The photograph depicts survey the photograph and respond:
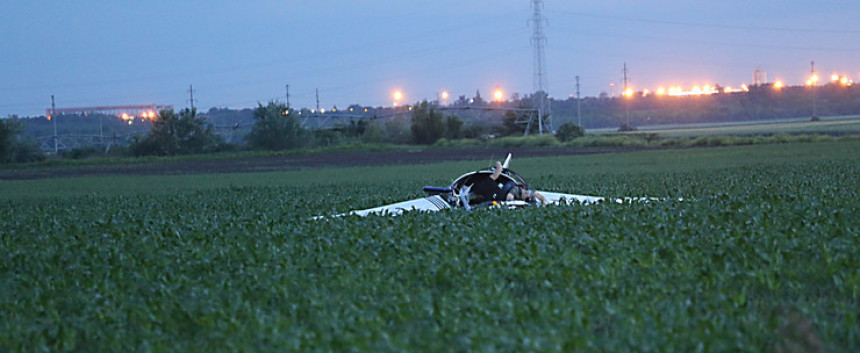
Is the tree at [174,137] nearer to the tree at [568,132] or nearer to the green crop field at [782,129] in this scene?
the tree at [568,132]

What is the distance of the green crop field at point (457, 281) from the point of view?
649cm

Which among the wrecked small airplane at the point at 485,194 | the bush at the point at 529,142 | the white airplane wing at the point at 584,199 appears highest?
the bush at the point at 529,142

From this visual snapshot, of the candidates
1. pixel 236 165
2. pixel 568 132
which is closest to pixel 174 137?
pixel 236 165

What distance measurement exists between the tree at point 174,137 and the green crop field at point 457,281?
61532 millimetres

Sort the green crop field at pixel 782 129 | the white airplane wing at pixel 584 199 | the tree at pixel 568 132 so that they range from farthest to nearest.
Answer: the tree at pixel 568 132, the green crop field at pixel 782 129, the white airplane wing at pixel 584 199

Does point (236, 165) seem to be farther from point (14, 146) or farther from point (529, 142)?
point (529, 142)

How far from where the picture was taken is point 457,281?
8.66 meters

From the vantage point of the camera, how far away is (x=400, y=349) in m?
6.11

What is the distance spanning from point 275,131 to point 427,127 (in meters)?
17.0

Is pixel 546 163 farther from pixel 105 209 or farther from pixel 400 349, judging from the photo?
pixel 400 349

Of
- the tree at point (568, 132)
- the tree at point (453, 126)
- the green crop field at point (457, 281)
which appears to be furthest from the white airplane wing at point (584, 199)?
the tree at point (453, 126)

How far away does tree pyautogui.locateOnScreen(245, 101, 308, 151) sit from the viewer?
253 feet

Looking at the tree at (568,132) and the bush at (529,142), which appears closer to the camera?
the bush at (529,142)

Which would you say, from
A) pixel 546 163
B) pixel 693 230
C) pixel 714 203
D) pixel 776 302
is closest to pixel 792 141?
pixel 546 163
